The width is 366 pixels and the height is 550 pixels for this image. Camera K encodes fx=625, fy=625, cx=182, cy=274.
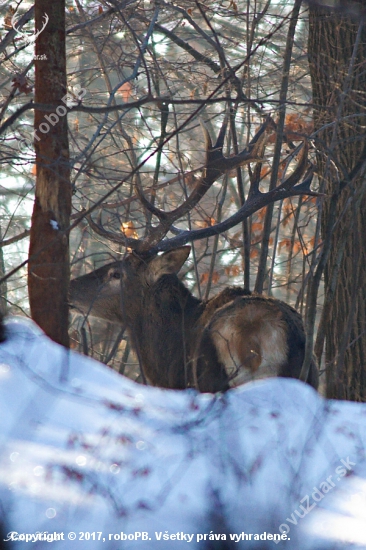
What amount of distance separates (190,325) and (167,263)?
0.59 meters

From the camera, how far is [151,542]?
2.56 meters

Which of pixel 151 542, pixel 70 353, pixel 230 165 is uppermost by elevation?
pixel 230 165

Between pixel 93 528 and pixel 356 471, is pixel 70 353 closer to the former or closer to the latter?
pixel 93 528

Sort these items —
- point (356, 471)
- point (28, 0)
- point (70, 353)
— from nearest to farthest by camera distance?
point (356, 471), point (70, 353), point (28, 0)

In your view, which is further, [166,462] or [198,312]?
[198,312]

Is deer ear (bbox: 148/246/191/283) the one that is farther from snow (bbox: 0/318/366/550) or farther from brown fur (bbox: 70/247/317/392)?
snow (bbox: 0/318/366/550)

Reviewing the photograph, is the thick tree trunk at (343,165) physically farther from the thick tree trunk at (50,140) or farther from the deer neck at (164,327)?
the thick tree trunk at (50,140)

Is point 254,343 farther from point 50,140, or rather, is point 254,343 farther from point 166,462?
point 50,140

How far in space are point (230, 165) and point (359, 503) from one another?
10.3 ft

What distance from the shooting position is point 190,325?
5488 mm

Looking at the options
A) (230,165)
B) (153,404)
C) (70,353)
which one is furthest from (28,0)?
(153,404)

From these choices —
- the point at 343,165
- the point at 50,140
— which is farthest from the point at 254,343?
the point at 50,140

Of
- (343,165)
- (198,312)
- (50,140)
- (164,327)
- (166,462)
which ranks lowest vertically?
(166,462)

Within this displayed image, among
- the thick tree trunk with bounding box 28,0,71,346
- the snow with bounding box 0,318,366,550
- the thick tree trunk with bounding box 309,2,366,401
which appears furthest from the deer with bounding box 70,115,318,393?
the snow with bounding box 0,318,366,550
